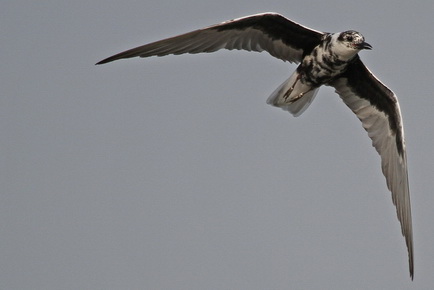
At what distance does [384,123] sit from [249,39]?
3.35 meters

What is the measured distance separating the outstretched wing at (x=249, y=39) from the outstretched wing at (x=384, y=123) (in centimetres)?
122

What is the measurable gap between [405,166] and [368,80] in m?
1.74

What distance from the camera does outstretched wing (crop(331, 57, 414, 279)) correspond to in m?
16.6

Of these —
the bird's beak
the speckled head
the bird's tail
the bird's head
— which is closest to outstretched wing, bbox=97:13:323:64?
the bird's tail

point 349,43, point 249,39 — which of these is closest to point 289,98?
point 249,39

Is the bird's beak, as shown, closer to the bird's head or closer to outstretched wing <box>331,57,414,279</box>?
the bird's head

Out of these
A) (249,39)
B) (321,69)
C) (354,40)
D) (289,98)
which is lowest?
(289,98)

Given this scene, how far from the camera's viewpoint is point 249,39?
15391 mm

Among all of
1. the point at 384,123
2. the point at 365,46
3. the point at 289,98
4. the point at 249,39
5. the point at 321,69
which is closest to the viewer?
the point at 365,46

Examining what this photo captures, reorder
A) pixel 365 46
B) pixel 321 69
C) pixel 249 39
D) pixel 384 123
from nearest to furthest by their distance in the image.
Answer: pixel 365 46
pixel 249 39
pixel 321 69
pixel 384 123

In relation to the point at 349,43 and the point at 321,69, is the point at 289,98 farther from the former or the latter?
the point at 349,43

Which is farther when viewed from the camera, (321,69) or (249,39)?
(321,69)

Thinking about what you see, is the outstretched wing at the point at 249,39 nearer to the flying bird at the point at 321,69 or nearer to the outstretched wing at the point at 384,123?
the flying bird at the point at 321,69

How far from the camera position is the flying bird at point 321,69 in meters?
14.7
